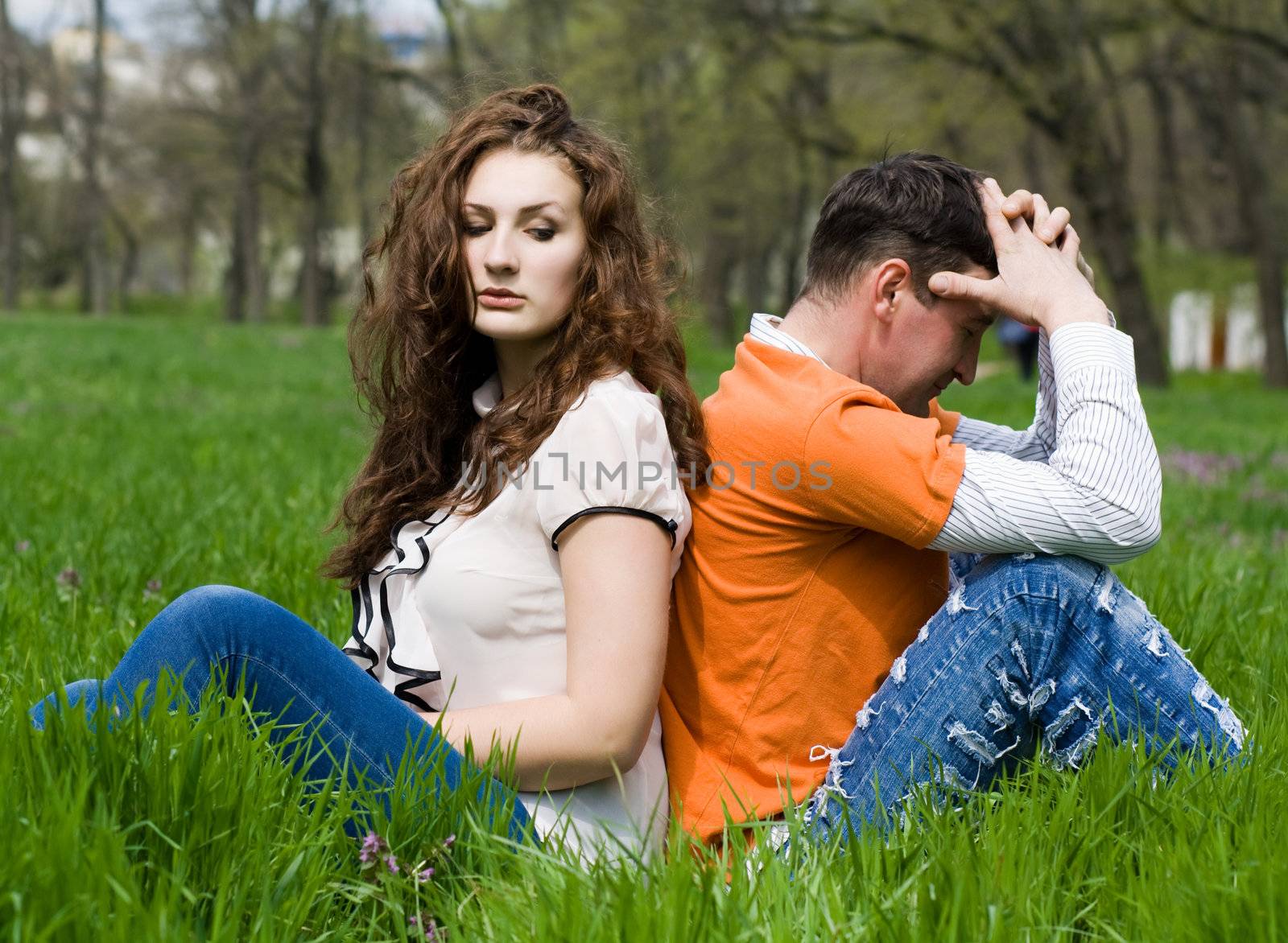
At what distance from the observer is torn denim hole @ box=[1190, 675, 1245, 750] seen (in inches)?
89.4

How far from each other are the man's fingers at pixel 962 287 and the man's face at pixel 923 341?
3cm

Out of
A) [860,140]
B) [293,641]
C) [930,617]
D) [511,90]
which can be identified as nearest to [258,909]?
[293,641]

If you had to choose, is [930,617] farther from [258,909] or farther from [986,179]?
[258,909]

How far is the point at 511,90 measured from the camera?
248 centimetres

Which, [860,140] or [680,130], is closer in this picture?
[860,140]

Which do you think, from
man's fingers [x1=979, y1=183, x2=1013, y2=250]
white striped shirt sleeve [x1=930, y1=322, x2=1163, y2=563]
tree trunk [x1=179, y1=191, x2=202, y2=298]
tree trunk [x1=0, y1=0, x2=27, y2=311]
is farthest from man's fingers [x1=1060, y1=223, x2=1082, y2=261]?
tree trunk [x1=179, y1=191, x2=202, y2=298]

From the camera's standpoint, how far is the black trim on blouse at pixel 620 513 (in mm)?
2070

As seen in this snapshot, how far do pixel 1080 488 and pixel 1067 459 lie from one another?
0.06m

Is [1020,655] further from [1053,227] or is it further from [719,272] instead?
[719,272]

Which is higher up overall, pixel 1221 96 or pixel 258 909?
pixel 1221 96

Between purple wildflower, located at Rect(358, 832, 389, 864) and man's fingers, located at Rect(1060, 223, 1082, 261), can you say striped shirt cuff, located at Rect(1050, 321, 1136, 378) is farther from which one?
purple wildflower, located at Rect(358, 832, 389, 864)

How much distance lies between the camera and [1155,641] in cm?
223

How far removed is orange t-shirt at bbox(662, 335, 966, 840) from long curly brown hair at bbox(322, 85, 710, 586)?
0.12 metres

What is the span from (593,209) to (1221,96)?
2005cm
